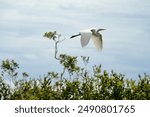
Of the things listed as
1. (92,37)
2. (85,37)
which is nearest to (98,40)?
(92,37)

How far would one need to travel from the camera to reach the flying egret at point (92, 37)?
17.8m

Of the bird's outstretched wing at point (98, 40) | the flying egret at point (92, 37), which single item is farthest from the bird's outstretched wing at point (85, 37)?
the bird's outstretched wing at point (98, 40)

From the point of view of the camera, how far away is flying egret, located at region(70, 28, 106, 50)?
58.4ft

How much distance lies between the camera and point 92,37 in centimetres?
2014

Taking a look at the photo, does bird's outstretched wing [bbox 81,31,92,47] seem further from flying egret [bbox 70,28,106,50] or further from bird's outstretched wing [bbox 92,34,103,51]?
bird's outstretched wing [bbox 92,34,103,51]

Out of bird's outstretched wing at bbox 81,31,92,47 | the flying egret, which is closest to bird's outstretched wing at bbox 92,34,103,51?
the flying egret

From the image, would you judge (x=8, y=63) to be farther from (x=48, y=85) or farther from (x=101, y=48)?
(x=101, y=48)

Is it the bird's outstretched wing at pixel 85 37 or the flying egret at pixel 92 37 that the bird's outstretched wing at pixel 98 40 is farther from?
the bird's outstretched wing at pixel 85 37

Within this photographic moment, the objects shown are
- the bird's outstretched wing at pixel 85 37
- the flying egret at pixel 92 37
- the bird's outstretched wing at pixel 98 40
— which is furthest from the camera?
the bird's outstretched wing at pixel 98 40

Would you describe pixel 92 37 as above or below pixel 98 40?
above

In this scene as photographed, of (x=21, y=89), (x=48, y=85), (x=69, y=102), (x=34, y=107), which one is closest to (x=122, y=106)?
(x=69, y=102)

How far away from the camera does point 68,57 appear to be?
29.2 metres

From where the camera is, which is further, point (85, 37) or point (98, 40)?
point (98, 40)

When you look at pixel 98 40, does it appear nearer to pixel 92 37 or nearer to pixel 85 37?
pixel 92 37
